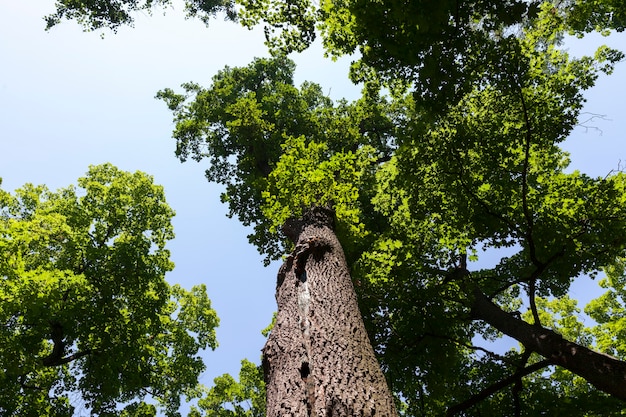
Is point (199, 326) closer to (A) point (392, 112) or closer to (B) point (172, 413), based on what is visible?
(B) point (172, 413)

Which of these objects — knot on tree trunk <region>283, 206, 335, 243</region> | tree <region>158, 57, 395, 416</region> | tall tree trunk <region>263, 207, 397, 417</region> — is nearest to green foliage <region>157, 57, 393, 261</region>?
tree <region>158, 57, 395, 416</region>

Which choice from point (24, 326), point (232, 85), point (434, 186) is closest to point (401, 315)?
point (434, 186)

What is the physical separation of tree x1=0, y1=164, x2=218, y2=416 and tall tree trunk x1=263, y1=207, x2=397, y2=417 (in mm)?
6665

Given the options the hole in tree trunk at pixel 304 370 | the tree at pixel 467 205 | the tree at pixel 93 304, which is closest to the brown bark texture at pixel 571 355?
the tree at pixel 467 205

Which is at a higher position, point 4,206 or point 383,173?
point 4,206

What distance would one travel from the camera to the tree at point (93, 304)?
28.4 ft

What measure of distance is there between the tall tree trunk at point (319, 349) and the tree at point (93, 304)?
21.9 feet

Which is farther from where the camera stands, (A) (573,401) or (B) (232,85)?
(B) (232,85)

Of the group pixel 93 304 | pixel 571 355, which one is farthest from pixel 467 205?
pixel 93 304

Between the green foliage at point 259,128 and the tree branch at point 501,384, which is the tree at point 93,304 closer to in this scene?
the green foliage at point 259,128

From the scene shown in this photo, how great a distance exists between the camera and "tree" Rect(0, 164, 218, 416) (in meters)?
8.66

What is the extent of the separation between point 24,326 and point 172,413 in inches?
203

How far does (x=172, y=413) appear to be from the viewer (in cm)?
1197

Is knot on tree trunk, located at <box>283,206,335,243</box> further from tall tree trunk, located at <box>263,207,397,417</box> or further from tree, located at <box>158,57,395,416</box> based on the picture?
tall tree trunk, located at <box>263,207,397,417</box>
